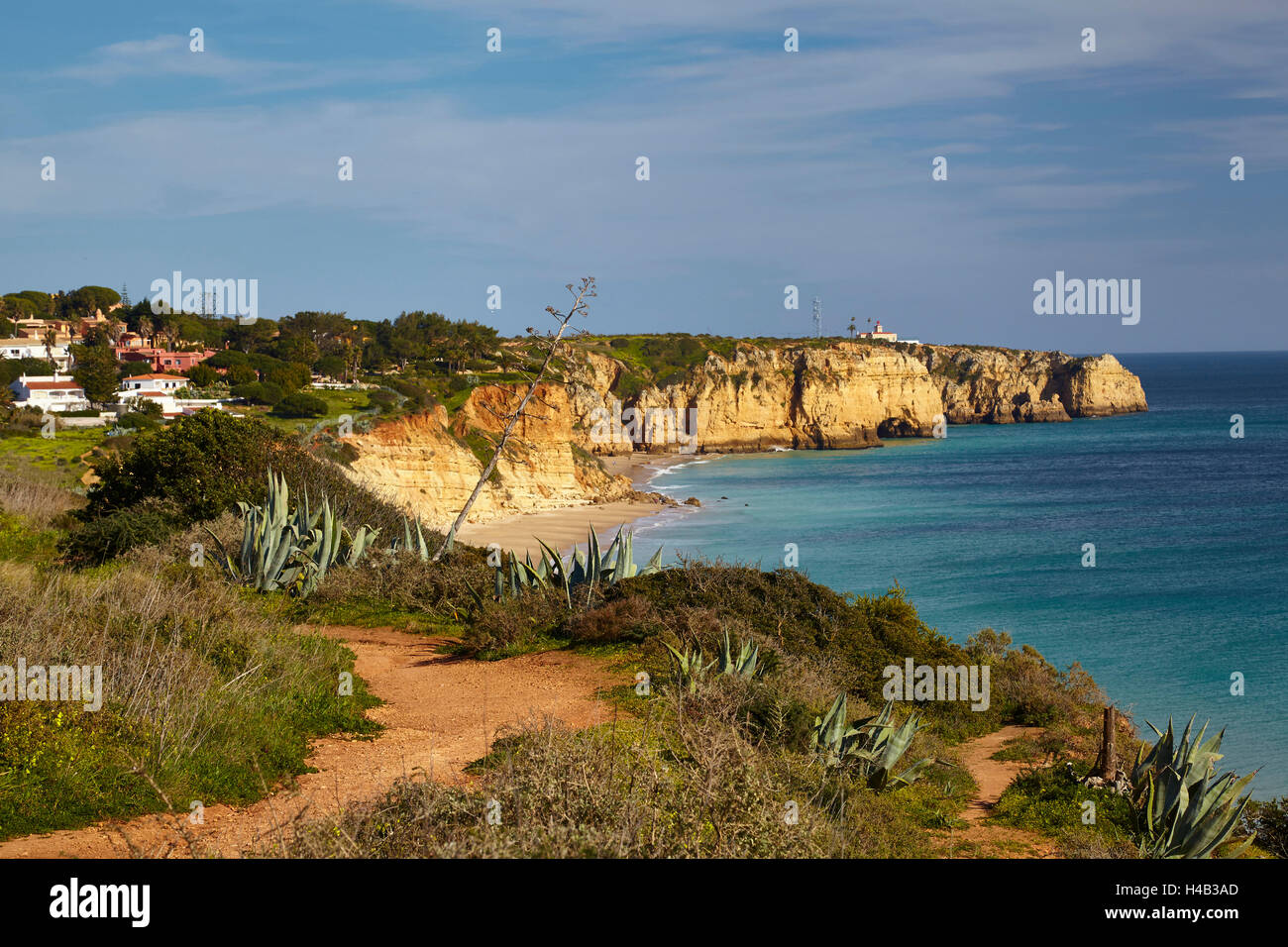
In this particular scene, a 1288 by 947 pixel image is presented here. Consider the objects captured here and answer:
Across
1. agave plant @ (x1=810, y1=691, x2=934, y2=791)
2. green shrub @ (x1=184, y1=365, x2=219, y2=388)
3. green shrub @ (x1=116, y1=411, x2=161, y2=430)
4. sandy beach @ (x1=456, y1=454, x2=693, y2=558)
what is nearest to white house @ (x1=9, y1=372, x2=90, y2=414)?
green shrub @ (x1=184, y1=365, x2=219, y2=388)

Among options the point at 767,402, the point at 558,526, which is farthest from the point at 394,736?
the point at 767,402

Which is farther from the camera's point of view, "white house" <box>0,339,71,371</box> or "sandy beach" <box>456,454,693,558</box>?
"white house" <box>0,339,71,371</box>

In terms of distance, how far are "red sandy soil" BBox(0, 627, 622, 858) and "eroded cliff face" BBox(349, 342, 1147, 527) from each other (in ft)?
44.5

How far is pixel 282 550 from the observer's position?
46.5 ft

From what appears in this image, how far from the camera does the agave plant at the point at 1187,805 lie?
7.70 metres

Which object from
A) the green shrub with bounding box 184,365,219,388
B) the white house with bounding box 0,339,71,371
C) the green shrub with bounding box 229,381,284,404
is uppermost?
the white house with bounding box 0,339,71,371

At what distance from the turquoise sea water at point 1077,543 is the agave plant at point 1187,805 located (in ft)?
28.7

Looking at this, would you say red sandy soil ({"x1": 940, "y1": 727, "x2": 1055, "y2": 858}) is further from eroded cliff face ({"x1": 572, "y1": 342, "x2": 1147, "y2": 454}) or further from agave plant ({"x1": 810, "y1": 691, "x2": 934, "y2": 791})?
eroded cliff face ({"x1": 572, "y1": 342, "x2": 1147, "y2": 454})

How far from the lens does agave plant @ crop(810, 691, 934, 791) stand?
870cm

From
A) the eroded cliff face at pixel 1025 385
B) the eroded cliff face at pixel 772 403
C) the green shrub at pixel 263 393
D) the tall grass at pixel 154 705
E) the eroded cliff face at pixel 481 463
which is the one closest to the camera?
the tall grass at pixel 154 705

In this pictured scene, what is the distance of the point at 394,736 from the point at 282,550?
21.4ft

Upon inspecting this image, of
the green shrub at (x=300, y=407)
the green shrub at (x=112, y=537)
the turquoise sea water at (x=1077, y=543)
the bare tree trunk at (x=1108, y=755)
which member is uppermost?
the green shrub at (x=300, y=407)

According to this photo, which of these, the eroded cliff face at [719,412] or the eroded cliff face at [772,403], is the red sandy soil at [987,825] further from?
the eroded cliff face at [772,403]

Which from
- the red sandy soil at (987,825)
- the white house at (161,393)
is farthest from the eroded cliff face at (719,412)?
the red sandy soil at (987,825)
